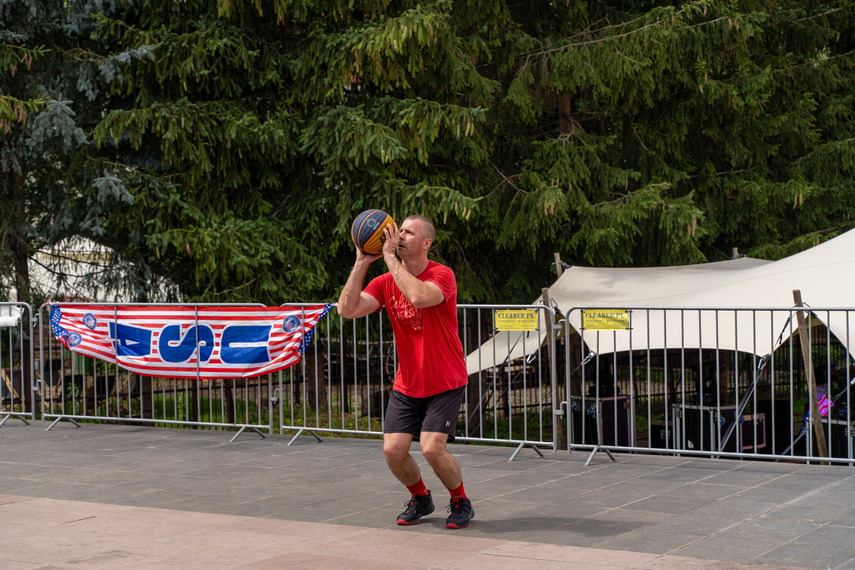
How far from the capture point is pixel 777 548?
560 cm

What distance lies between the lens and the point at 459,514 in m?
6.30

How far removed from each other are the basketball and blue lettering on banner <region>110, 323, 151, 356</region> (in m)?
5.92

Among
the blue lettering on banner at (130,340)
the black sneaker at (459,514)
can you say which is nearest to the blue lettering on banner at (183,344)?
the blue lettering on banner at (130,340)

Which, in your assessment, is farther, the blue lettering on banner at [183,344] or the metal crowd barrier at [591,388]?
the blue lettering on banner at [183,344]

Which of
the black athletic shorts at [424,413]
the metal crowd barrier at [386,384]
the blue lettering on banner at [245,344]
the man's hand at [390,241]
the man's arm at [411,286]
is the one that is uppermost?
the man's hand at [390,241]

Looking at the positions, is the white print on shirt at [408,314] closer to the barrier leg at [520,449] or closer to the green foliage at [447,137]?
the barrier leg at [520,449]

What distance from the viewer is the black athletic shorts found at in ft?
20.1

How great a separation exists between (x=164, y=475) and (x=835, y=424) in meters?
7.11

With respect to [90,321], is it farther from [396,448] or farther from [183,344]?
[396,448]

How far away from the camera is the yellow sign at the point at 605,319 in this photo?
909 centimetres

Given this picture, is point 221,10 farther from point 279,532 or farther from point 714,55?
point 279,532

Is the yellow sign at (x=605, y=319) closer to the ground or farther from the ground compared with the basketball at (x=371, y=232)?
closer to the ground

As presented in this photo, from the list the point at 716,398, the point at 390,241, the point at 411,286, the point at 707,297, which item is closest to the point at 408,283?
the point at 411,286

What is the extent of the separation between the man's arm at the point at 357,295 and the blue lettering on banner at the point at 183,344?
4.91 metres
